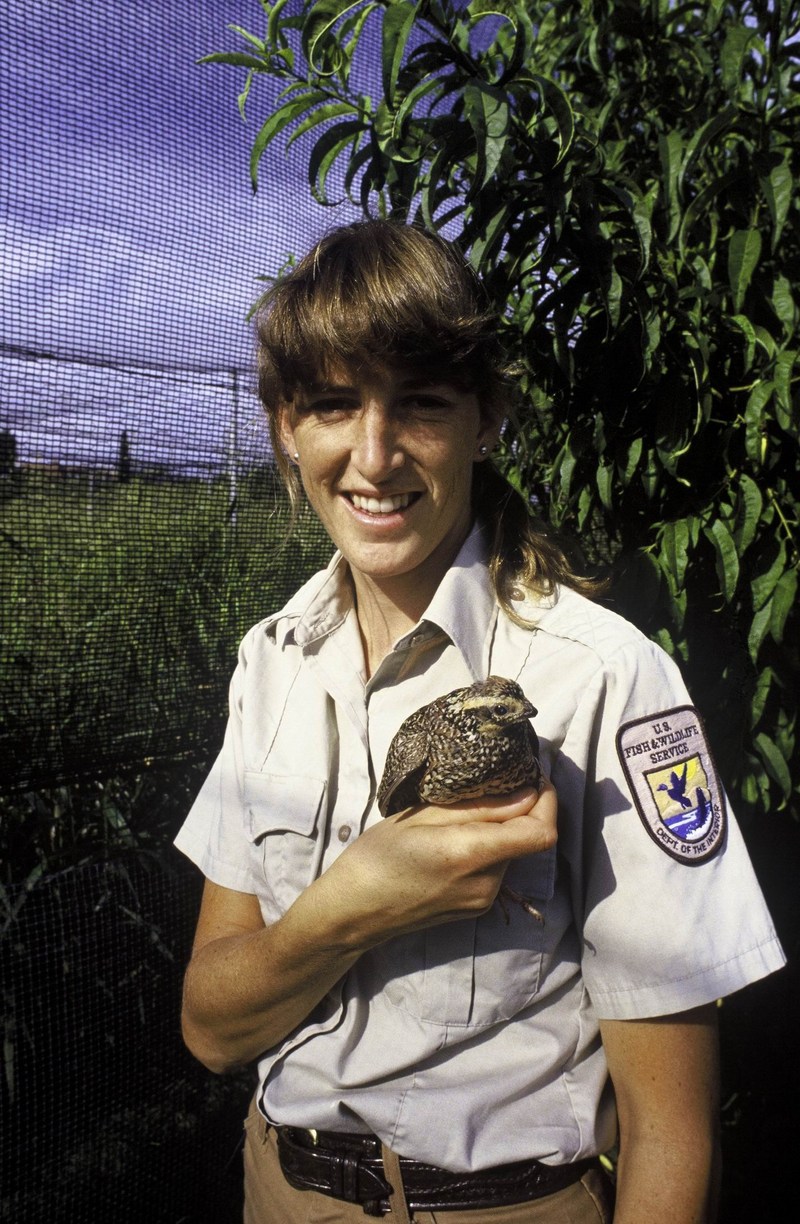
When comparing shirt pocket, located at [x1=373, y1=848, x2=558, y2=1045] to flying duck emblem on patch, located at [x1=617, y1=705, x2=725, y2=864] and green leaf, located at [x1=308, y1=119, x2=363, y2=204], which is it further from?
green leaf, located at [x1=308, y1=119, x2=363, y2=204]

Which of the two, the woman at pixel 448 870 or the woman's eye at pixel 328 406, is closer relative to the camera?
the woman at pixel 448 870

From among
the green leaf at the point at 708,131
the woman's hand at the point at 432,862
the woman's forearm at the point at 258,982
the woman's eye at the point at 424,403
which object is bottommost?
the woman's forearm at the point at 258,982

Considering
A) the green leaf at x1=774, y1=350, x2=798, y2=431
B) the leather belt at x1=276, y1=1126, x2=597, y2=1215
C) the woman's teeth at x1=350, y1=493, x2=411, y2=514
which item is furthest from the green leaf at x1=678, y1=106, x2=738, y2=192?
the leather belt at x1=276, y1=1126, x2=597, y2=1215

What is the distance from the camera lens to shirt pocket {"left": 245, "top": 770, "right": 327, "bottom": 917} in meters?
1.38

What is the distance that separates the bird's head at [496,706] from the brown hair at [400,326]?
31cm

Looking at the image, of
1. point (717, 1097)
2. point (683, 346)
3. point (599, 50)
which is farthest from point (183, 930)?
point (599, 50)

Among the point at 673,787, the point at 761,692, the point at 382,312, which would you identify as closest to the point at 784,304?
the point at 761,692

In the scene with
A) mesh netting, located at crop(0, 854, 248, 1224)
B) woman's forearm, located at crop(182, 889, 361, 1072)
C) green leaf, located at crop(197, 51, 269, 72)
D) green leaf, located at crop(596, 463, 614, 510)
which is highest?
green leaf, located at crop(197, 51, 269, 72)

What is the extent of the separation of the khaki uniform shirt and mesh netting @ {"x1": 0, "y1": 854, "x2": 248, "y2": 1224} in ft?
2.76

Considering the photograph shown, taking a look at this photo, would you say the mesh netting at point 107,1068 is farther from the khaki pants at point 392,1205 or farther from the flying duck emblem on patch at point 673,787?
the flying duck emblem on patch at point 673,787

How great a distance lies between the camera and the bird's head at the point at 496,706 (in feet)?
3.34

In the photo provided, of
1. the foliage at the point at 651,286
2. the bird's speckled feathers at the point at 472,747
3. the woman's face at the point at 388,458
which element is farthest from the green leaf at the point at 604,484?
the bird's speckled feathers at the point at 472,747

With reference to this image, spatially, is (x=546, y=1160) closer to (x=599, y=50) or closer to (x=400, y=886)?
(x=400, y=886)

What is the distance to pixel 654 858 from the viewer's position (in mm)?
1121
